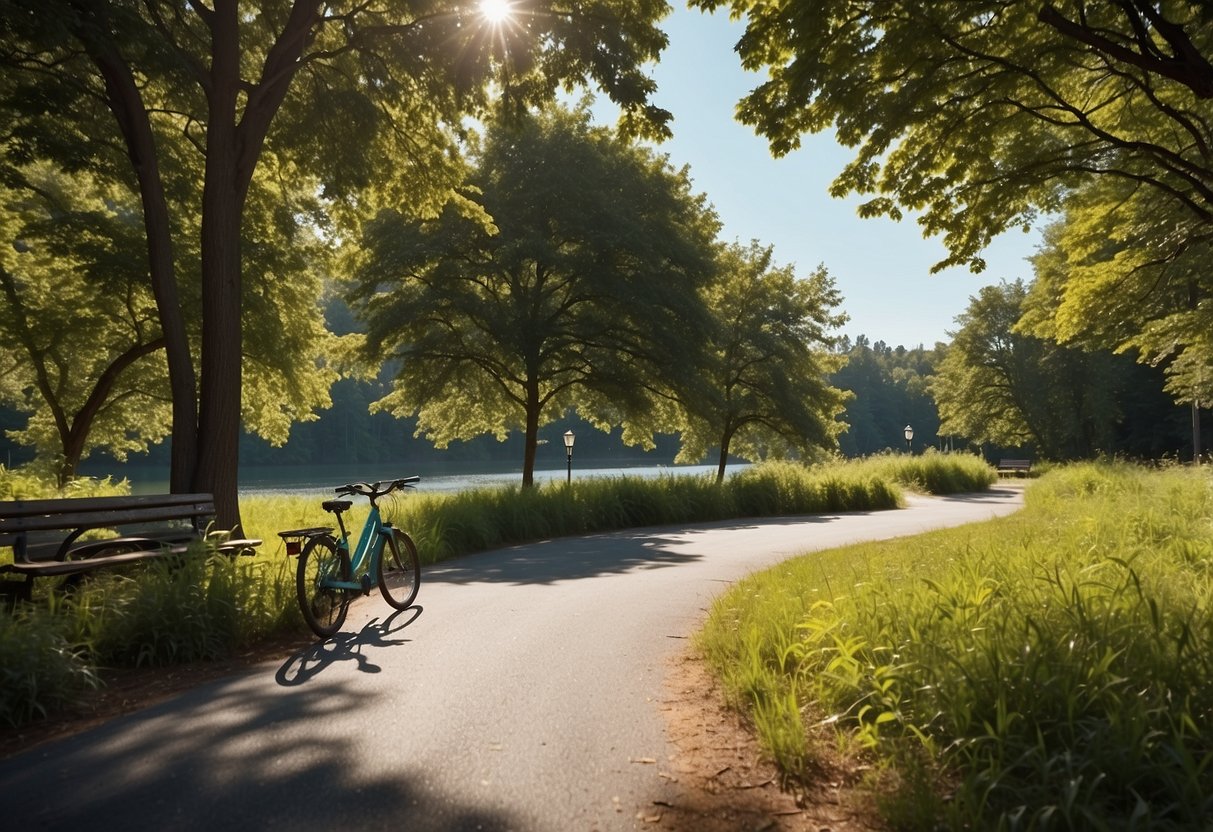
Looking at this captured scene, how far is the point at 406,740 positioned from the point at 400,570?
3.58 m

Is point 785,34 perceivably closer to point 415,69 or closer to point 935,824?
point 415,69

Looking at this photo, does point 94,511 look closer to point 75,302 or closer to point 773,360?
point 75,302

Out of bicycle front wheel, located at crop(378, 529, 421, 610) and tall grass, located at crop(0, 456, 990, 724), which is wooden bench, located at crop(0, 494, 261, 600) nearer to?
tall grass, located at crop(0, 456, 990, 724)

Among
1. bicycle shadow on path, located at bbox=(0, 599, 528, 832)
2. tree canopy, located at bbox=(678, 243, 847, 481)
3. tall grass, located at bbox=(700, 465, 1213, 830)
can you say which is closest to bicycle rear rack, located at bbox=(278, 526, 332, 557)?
bicycle shadow on path, located at bbox=(0, 599, 528, 832)

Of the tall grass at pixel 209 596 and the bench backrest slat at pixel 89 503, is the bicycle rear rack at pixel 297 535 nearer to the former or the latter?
the tall grass at pixel 209 596

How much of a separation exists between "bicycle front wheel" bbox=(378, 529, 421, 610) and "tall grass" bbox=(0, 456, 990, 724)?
2.92ft

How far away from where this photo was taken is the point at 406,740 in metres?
3.82

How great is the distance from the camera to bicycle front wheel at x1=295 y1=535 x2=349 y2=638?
6203 mm

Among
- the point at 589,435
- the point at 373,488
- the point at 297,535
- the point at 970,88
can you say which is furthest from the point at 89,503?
the point at 589,435

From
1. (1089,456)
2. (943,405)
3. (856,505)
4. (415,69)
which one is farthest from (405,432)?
(415,69)

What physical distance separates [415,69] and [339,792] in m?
10.1

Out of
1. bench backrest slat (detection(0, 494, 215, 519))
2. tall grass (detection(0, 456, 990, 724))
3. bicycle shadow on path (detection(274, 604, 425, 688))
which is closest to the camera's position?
tall grass (detection(0, 456, 990, 724))

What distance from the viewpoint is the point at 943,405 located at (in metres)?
54.2

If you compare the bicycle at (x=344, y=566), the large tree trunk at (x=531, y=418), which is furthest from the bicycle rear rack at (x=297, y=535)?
the large tree trunk at (x=531, y=418)
